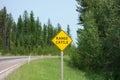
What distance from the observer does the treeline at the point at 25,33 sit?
140 m

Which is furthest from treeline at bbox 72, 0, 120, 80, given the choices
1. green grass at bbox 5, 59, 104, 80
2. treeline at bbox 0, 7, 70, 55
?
treeline at bbox 0, 7, 70, 55

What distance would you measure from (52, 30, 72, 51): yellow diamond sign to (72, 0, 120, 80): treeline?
17.8 m

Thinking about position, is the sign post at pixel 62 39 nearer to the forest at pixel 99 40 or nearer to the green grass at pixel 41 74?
the green grass at pixel 41 74

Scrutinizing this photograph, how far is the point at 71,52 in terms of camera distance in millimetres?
56438

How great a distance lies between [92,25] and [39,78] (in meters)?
21.0

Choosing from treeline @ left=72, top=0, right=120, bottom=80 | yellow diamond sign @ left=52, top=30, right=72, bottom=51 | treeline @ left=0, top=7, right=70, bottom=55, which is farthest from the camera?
treeline @ left=0, top=7, right=70, bottom=55

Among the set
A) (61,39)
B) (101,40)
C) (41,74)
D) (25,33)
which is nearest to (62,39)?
(61,39)

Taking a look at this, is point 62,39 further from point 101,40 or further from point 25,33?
point 25,33

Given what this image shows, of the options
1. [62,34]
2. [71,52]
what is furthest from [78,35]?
[62,34]

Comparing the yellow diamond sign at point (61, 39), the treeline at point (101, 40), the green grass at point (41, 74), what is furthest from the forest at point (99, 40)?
the yellow diamond sign at point (61, 39)

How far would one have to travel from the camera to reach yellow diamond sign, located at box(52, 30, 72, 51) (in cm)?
2225

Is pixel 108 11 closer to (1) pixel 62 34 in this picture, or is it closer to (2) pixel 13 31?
(1) pixel 62 34

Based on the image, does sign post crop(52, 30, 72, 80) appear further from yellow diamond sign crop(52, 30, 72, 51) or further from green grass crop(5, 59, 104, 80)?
green grass crop(5, 59, 104, 80)

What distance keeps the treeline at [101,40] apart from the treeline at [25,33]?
261ft
